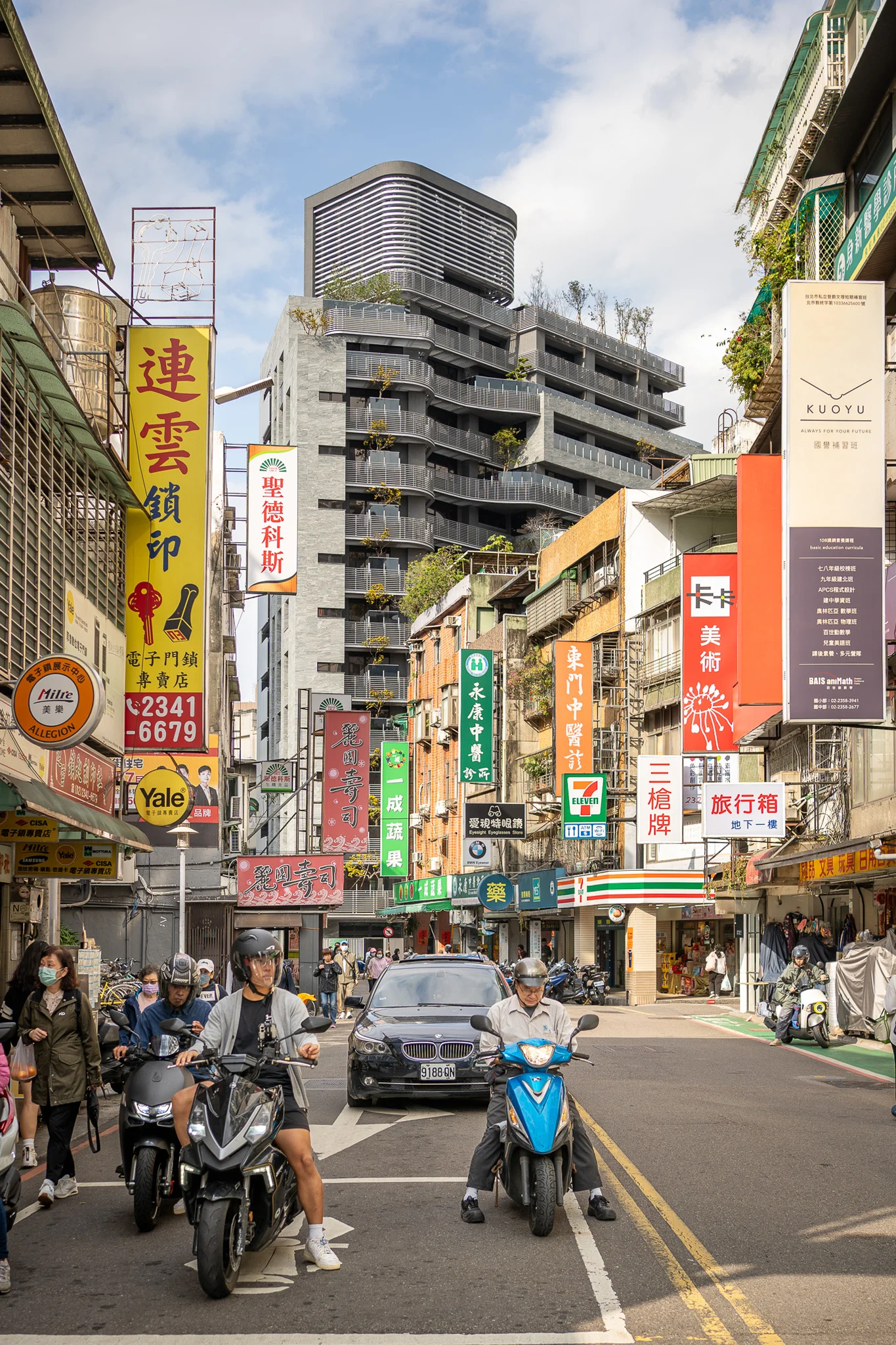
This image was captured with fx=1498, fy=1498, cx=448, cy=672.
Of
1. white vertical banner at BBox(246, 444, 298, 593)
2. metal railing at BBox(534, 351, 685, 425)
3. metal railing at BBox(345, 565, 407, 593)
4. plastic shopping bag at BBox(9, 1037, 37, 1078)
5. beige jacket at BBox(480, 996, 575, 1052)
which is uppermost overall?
metal railing at BBox(534, 351, 685, 425)

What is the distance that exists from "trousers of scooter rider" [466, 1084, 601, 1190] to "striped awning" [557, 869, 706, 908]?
122ft

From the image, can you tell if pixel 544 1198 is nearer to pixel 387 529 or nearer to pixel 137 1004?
pixel 137 1004

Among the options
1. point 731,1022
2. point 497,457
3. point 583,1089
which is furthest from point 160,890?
point 497,457

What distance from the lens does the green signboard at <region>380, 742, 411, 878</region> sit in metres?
77.6

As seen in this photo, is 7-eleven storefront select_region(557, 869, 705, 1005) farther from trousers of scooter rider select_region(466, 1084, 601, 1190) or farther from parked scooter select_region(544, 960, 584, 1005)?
trousers of scooter rider select_region(466, 1084, 601, 1190)

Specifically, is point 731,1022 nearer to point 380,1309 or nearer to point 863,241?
point 863,241

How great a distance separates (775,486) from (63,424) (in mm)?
12455

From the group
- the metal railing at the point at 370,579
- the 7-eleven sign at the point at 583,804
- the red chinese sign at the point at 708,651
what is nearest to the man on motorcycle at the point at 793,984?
A: the red chinese sign at the point at 708,651

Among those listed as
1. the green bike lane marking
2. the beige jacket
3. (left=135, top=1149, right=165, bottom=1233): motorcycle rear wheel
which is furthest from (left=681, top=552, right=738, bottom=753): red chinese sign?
(left=135, top=1149, right=165, bottom=1233): motorcycle rear wheel

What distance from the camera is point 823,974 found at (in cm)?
2642

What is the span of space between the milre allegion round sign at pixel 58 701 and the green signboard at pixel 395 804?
61267 millimetres

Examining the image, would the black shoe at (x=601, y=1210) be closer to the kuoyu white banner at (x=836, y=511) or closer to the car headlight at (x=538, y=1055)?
the car headlight at (x=538, y=1055)

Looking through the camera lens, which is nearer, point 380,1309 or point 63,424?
point 380,1309

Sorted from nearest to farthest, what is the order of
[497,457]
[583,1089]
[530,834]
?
[583,1089]
[530,834]
[497,457]
